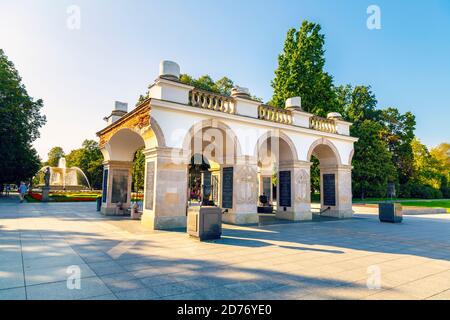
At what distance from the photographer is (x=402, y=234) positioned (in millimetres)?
11227

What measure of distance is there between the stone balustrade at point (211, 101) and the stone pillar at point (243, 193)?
2.52 metres

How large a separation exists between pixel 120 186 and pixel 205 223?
32.0ft

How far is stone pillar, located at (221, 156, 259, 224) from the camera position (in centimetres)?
1320

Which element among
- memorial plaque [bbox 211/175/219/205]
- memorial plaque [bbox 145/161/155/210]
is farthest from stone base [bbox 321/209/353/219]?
memorial plaque [bbox 145/161/155/210]

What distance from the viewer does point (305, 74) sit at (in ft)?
95.3

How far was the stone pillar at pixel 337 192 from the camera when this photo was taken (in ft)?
56.4

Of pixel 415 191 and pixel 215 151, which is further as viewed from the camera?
pixel 415 191

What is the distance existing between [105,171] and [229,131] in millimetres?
8882

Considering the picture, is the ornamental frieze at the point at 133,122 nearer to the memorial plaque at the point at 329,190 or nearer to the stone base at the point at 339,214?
the memorial plaque at the point at 329,190

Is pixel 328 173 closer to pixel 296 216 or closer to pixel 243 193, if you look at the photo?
pixel 296 216

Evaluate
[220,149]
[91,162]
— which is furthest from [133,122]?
[91,162]

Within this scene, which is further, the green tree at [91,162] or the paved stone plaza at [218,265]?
the green tree at [91,162]

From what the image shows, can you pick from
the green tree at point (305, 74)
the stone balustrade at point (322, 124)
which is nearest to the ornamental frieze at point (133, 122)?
the stone balustrade at point (322, 124)

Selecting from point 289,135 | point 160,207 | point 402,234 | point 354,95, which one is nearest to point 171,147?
point 160,207
